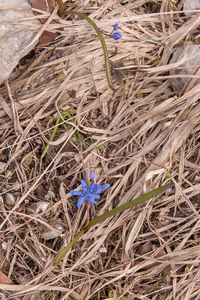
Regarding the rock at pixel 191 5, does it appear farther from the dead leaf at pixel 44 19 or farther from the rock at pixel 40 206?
the rock at pixel 40 206

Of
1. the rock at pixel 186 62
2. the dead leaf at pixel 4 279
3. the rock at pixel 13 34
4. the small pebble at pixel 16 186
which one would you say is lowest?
the dead leaf at pixel 4 279

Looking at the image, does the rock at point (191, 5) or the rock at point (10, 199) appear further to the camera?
the rock at point (191, 5)

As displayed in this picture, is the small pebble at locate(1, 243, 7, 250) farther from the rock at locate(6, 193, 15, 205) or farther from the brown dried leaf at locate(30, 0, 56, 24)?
the brown dried leaf at locate(30, 0, 56, 24)

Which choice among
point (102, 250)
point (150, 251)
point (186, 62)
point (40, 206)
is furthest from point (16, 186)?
point (186, 62)

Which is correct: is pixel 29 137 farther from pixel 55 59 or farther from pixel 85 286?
pixel 85 286

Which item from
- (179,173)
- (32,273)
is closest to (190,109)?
(179,173)

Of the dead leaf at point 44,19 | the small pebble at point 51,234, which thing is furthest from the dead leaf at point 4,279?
the dead leaf at point 44,19
